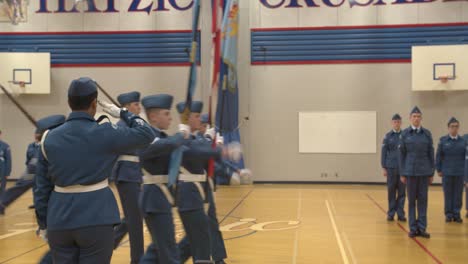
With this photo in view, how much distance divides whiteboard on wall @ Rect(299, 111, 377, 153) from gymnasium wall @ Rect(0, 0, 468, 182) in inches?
7.2

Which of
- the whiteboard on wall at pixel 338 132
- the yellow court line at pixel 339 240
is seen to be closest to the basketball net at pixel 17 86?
the whiteboard on wall at pixel 338 132

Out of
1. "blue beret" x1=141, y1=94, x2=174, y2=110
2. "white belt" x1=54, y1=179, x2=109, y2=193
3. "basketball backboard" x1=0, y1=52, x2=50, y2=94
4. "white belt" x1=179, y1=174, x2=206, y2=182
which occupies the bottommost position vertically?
"white belt" x1=179, y1=174, x2=206, y2=182

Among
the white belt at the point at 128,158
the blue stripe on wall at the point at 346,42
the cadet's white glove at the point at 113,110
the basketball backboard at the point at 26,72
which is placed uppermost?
the blue stripe on wall at the point at 346,42

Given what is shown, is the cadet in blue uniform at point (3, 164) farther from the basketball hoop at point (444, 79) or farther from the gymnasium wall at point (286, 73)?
the basketball hoop at point (444, 79)

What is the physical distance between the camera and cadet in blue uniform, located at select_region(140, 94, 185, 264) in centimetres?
414

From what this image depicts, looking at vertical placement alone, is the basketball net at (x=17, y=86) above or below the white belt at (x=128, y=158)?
above

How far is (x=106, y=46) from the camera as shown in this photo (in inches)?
666

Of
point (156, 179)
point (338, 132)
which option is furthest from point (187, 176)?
point (338, 132)

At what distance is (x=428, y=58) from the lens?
1495 cm

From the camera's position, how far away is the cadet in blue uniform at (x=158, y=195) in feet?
13.6

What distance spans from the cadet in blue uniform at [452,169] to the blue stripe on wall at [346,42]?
20.9ft

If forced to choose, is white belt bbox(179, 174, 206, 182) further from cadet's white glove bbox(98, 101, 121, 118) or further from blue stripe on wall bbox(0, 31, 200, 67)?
blue stripe on wall bbox(0, 31, 200, 67)

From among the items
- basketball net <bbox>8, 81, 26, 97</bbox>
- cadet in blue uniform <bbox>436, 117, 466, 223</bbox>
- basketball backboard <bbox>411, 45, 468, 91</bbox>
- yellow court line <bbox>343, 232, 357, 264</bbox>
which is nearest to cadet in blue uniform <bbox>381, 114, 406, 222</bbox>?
cadet in blue uniform <bbox>436, 117, 466, 223</bbox>

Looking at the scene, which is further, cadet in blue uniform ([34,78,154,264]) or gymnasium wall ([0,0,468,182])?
gymnasium wall ([0,0,468,182])
